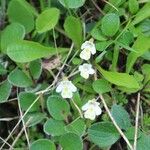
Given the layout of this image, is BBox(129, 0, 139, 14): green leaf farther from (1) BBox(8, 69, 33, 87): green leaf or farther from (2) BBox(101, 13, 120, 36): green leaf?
(1) BBox(8, 69, 33, 87): green leaf

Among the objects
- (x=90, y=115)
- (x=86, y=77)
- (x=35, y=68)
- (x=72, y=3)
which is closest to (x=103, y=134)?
(x=90, y=115)

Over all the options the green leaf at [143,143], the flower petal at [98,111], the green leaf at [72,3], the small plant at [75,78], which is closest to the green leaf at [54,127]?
the small plant at [75,78]

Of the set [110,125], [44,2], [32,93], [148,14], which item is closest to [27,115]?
[32,93]

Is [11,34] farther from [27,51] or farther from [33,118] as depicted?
[33,118]

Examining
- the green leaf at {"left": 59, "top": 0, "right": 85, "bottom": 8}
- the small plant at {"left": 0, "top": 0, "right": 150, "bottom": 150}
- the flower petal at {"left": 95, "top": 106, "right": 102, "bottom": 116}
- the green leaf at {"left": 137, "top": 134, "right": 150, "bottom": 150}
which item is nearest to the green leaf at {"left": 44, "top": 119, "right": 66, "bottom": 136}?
the small plant at {"left": 0, "top": 0, "right": 150, "bottom": 150}

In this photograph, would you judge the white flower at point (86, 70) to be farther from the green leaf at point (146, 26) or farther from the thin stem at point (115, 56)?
the green leaf at point (146, 26)

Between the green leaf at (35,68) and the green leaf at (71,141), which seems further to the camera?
the green leaf at (35,68)
